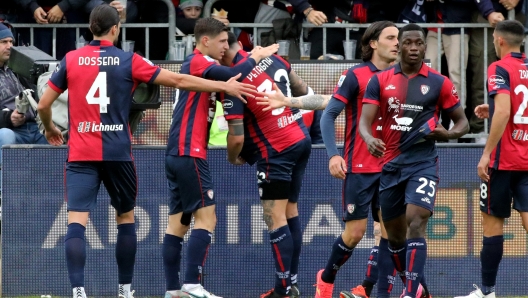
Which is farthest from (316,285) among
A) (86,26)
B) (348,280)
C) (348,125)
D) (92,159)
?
(86,26)

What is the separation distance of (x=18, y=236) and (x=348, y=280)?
3.02 m

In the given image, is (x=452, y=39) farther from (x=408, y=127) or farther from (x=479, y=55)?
(x=408, y=127)

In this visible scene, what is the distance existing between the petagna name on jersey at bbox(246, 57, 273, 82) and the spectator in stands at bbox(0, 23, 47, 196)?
2.78m

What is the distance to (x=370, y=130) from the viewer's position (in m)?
8.45

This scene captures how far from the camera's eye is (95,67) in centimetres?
839

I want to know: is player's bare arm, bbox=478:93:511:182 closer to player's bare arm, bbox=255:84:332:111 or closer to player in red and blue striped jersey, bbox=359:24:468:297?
player in red and blue striped jersey, bbox=359:24:468:297

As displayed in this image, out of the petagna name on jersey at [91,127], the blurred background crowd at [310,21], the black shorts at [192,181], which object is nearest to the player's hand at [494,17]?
the blurred background crowd at [310,21]

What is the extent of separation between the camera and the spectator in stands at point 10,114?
35.2 feet

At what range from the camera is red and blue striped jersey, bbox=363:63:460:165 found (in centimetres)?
844

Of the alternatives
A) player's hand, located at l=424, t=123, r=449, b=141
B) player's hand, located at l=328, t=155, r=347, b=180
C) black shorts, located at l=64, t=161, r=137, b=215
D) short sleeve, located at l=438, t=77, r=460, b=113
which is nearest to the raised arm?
player's hand, located at l=328, t=155, r=347, b=180

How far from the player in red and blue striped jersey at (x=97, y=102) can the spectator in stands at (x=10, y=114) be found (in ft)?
7.59

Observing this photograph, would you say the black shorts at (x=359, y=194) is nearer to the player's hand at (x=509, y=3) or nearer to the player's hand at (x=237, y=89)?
the player's hand at (x=237, y=89)

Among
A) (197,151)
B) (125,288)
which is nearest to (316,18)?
(197,151)

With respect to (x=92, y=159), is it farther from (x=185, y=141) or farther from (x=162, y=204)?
(x=162, y=204)
